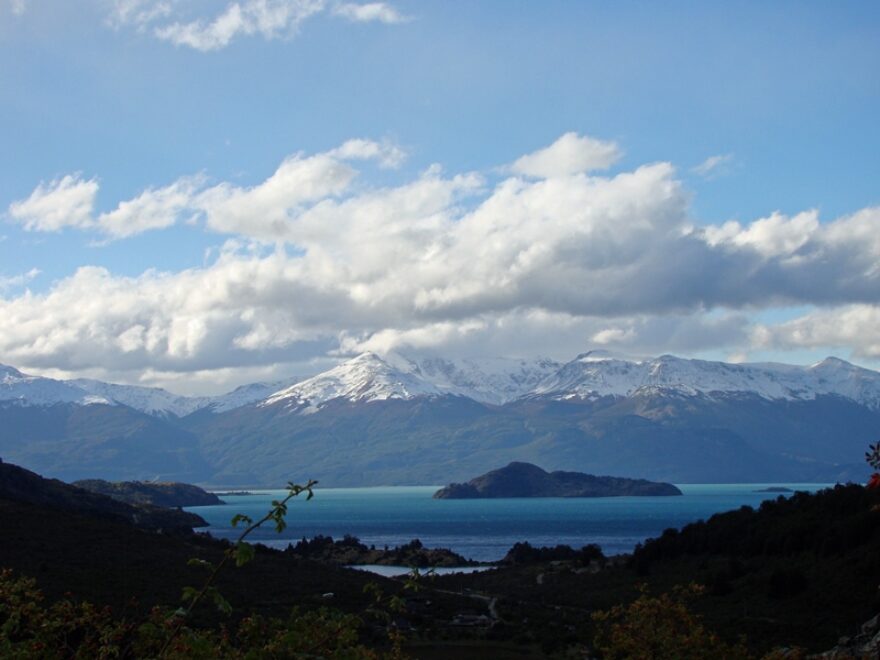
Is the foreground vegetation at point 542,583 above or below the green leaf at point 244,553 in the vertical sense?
below

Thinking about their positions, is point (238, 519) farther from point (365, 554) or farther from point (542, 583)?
point (365, 554)

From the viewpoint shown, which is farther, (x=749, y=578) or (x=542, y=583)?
(x=542, y=583)

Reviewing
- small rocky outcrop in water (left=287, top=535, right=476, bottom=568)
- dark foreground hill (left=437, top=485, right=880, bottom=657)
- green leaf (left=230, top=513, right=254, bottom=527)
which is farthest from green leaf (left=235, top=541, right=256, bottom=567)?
small rocky outcrop in water (left=287, top=535, right=476, bottom=568)

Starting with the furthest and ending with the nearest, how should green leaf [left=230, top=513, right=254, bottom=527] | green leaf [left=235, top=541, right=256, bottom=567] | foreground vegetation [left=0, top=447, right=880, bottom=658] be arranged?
1. foreground vegetation [left=0, top=447, right=880, bottom=658]
2. green leaf [left=230, top=513, right=254, bottom=527]
3. green leaf [left=235, top=541, right=256, bottom=567]

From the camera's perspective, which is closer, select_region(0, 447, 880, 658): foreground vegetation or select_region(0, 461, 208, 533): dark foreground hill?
select_region(0, 447, 880, 658): foreground vegetation

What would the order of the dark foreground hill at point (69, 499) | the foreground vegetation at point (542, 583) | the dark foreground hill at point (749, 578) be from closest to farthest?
the dark foreground hill at point (749, 578), the foreground vegetation at point (542, 583), the dark foreground hill at point (69, 499)

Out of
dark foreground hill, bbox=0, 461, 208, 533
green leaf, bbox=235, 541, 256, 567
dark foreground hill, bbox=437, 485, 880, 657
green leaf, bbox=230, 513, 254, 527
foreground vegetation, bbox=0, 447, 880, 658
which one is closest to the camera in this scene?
green leaf, bbox=235, 541, 256, 567

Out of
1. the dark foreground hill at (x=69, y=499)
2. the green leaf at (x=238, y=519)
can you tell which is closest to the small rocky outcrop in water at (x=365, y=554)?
the dark foreground hill at (x=69, y=499)

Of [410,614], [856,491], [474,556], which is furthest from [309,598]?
[474,556]

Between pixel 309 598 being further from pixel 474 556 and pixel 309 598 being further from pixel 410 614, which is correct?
pixel 474 556

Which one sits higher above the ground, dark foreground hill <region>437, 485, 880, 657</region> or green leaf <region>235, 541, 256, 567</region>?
green leaf <region>235, 541, 256, 567</region>

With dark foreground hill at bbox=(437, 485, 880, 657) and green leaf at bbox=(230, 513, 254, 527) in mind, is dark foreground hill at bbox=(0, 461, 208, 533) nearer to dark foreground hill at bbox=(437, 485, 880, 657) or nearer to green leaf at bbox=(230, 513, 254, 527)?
dark foreground hill at bbox=(437, 485, 880, 657)

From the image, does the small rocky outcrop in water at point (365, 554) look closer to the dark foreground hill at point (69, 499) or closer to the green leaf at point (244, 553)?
the dark foreground hill at point (69, 499)

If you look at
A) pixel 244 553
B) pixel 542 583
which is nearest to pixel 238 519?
pixel 244 553
